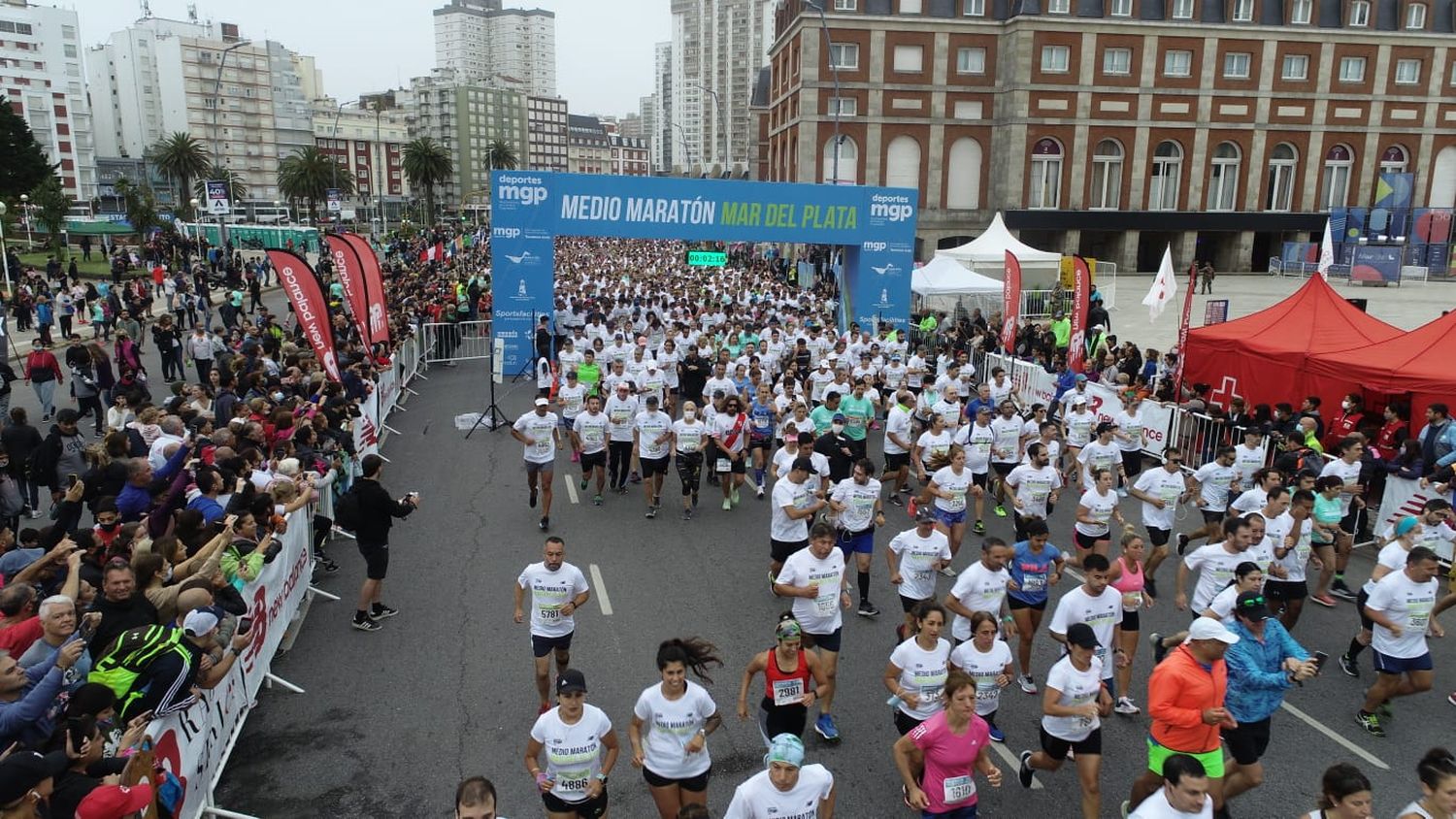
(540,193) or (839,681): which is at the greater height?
(540,193)

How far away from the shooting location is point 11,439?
1122cm

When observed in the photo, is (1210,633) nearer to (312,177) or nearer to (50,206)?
(50,206)

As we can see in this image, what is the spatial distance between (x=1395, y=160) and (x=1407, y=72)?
15.3 feet

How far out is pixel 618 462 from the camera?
13656mm

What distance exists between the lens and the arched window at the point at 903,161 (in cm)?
5006

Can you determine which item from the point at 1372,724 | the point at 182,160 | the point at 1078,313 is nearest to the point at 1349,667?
the point at 1372,724

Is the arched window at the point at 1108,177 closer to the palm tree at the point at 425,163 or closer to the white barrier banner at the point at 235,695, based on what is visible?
the white barrier banner at the point at 235,695

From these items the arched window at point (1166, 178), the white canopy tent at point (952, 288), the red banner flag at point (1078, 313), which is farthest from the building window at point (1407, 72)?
the red banner flag at point (1078, 313)

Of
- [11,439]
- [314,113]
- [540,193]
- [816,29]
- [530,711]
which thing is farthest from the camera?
[314,113]

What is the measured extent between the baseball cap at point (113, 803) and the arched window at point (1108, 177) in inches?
2082

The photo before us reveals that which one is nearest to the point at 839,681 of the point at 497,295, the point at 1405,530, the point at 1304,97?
the point at 1405,530

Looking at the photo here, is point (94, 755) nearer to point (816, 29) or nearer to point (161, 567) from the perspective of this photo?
point (161, 567)

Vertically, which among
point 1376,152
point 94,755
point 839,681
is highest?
point 1376,152

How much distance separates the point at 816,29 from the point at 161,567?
46.9 meters
